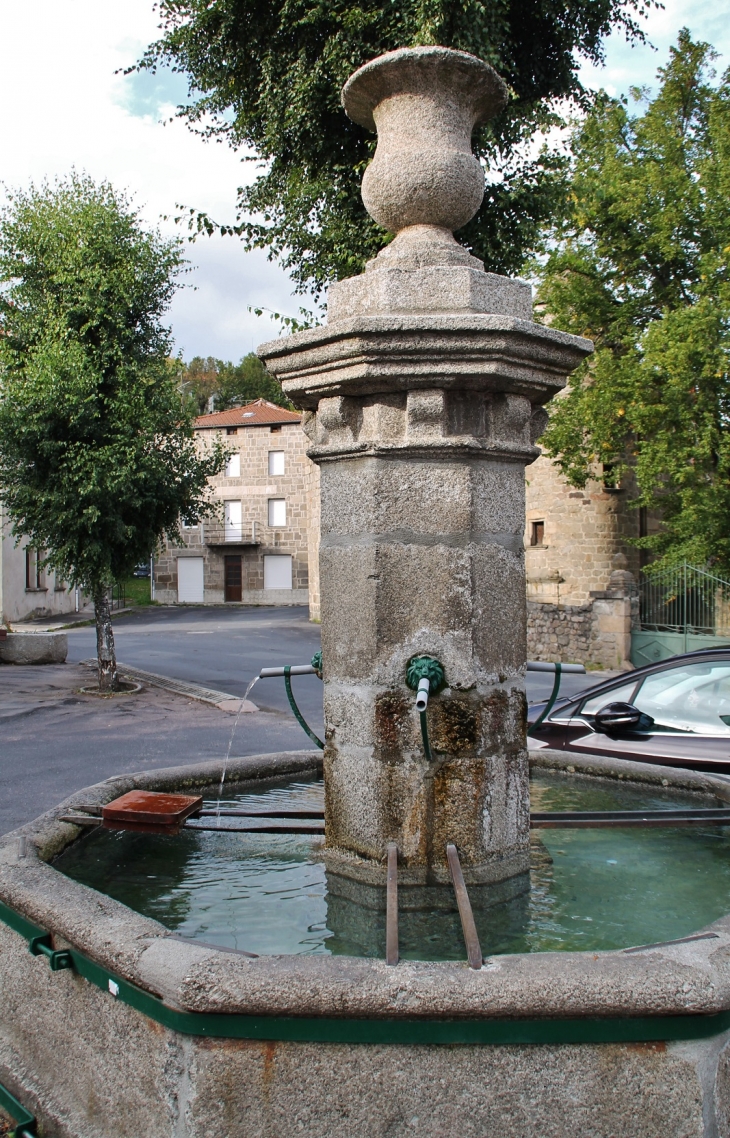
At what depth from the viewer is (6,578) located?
87.2 ft

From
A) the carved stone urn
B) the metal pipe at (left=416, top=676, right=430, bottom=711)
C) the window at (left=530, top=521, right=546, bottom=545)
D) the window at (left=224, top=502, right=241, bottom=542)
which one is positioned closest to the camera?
the metal pipe at (left=416, top=676, right=430, bottom=711)

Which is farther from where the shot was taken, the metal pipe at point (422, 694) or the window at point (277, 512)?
the window at point (277, 512)

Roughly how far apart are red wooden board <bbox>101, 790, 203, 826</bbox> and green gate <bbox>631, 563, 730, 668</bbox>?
14.1 meters

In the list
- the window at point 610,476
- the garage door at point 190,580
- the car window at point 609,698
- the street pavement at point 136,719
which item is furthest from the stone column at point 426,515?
the garage door at point 190,580

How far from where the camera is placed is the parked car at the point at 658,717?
17.1 ft

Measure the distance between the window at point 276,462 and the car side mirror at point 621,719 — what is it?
3644 centimetres

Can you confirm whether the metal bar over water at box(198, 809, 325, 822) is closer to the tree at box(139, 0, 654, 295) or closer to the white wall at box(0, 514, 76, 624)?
the tree at box(139, 0, 654, 295)

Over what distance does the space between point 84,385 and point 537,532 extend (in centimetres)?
1540

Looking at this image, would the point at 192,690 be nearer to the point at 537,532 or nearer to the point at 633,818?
the point at 633,818

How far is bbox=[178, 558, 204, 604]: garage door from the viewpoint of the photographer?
1688 inches

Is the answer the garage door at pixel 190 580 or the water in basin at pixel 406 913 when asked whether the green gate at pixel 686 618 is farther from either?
the garage door at pixel 190 580

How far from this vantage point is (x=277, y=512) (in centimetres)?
4175

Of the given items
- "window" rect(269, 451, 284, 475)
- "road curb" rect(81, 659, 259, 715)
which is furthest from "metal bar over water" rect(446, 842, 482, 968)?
"window" rect(269, 451, 284, 475)

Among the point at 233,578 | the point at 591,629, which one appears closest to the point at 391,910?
the point at 591,629
